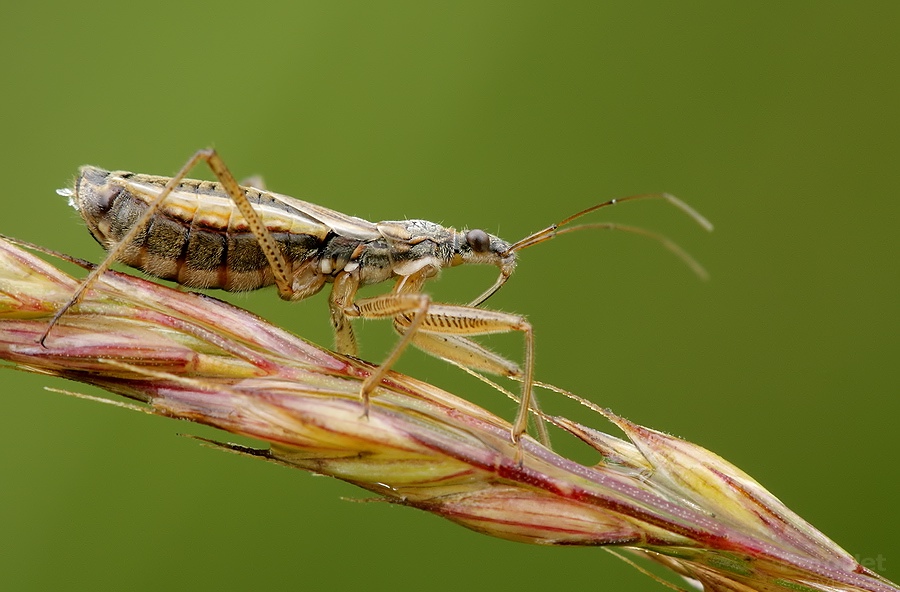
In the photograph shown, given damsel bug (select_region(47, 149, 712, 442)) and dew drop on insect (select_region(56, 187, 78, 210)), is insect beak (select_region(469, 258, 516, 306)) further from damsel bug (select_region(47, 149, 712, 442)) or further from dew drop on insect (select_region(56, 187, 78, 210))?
dew drop on insect (select_region(56, 187, 78, 210))

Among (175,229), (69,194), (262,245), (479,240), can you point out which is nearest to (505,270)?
(479,240)

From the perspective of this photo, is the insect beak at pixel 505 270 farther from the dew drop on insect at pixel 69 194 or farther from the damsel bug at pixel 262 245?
the dew drop on insect at pixel 69 194

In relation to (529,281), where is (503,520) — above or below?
below

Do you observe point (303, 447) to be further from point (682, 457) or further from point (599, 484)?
point (682, 457)

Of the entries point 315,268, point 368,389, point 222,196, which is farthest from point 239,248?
point 368,389

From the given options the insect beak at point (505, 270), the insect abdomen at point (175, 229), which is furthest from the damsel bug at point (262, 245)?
the insect beak at point (505, 270)

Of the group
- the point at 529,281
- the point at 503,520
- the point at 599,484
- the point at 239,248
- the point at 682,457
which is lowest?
the point at 503,520

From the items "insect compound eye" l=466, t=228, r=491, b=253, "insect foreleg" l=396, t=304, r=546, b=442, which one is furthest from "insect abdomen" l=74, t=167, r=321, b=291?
"insect compound eye" l=466, t=228, r=491, b=253

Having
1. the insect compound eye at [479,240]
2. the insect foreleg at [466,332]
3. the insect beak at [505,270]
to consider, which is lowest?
the insect foreleg at [466,332]

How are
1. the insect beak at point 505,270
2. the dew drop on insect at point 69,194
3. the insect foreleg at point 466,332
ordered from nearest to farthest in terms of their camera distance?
the insect foreleg at point 466,332, the dew drop on insect at point 69,194, the insect beak at point 505,270
